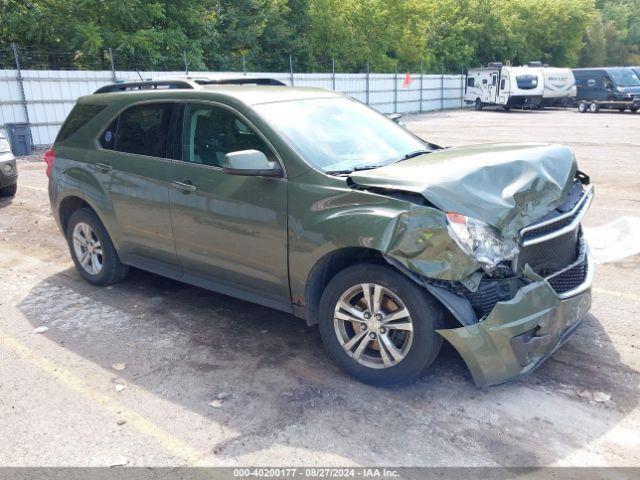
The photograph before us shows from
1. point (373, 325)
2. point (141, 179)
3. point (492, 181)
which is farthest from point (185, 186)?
point (492, 181)

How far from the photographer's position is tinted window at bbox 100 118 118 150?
518cm

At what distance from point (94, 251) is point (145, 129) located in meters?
1.41

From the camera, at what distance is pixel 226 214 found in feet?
13.7

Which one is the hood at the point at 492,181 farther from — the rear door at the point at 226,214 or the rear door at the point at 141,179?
the rear door at the point at 141,179

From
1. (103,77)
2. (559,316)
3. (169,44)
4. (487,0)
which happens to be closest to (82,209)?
(559,316)

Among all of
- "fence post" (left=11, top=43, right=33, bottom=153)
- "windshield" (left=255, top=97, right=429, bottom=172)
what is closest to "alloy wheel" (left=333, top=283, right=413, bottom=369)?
"windshield" (left=255, top=97, right=429, bottom=172)

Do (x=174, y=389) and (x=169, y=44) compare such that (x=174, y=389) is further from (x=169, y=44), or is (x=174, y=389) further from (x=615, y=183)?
(x=169, y=44)

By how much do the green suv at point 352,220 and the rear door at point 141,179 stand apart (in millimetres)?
16

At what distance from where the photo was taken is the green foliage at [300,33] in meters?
20.1

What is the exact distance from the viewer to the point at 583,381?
143 inches

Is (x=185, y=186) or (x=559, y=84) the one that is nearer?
(x=185, y=186)

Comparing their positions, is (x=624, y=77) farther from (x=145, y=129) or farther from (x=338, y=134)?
(x=145, y=129)

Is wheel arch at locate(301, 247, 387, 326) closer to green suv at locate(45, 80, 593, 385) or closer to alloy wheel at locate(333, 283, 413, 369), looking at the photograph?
green suv at locate(45, 80, 593, 385)

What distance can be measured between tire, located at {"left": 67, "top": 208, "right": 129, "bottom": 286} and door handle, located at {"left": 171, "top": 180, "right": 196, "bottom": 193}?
128 cm
